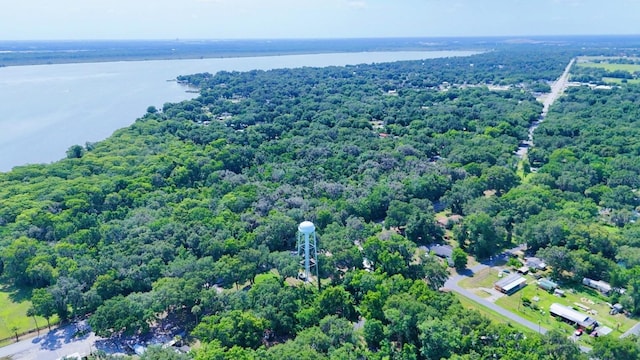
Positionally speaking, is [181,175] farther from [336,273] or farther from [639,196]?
[639,196]

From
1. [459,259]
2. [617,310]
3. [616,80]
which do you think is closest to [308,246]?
[459,259]

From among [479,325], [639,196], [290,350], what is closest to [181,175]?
[290,350]

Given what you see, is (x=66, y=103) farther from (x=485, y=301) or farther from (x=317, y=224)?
(x=485, y=301)

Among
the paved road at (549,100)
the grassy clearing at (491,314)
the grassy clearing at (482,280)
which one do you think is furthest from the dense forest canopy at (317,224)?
the grassy clearing at (491,314)

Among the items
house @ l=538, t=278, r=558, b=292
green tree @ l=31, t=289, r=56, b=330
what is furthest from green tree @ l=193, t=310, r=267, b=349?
house @ l=538, t=278, r=558, b=292

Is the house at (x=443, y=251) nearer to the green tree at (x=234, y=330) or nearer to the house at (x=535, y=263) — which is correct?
the house at (x=535, y=263)

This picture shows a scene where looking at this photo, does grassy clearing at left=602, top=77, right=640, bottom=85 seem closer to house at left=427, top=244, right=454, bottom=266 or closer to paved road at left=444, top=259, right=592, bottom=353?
house at left=427, top=244, right=454, bottom=266
